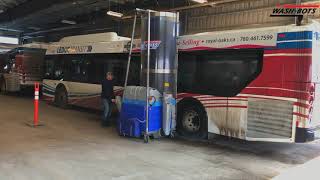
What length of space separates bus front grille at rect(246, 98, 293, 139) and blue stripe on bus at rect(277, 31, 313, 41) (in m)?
1.26

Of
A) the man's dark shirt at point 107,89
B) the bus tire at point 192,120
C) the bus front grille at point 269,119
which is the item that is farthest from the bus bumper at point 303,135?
the man's dark shirt at point 107,89

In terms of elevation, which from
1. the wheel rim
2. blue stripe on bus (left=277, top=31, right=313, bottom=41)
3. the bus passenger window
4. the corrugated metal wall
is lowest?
the wheel rim

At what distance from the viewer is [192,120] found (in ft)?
29.6

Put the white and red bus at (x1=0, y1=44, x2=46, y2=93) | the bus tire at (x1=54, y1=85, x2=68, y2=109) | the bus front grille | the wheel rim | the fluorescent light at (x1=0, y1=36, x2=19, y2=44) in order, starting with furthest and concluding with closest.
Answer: the fluorescent light at (x1=0, y1=36, x2=19, y2=44) < the white and red bus at (x1=0, y1=44, x2=46, y2=93) < the bus tire at (x1=54, y1=85, x2=68, y2=109) < the wheel rim < the bus front grille

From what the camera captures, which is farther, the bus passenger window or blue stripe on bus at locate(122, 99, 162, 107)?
blue stripe on bus at locate(122, 99, 162, 107)

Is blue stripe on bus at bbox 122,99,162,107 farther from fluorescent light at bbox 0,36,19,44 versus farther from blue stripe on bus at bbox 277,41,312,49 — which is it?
fluorescent light at bbox 0,36,19,44

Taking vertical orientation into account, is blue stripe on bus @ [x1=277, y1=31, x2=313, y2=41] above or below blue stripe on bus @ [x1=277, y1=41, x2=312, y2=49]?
above

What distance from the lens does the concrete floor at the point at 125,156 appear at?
5.91 metres

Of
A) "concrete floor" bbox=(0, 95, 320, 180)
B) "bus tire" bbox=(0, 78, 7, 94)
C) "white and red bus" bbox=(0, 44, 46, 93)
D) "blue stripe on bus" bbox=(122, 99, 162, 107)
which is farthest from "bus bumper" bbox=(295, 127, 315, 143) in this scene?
"bus tire" bbox=(0, 78, 7, 94)

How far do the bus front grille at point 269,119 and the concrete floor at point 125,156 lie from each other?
521mm

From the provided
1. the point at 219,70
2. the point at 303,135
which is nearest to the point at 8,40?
the point at 219,70

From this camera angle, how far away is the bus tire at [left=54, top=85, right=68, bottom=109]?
560 inches

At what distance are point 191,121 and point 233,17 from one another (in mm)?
6824

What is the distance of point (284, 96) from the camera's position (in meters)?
7.07
